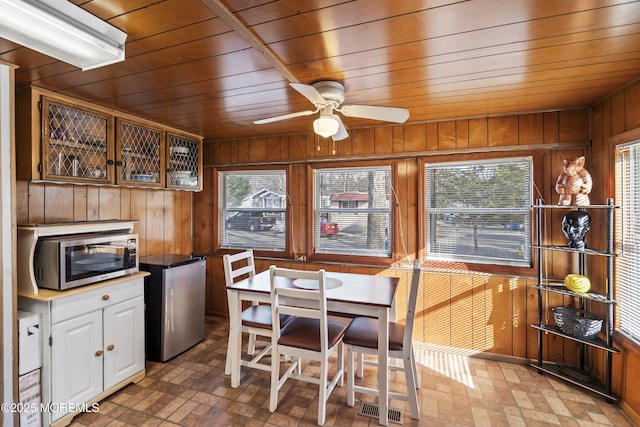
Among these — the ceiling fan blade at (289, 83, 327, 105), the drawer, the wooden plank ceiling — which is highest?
the wooden plank ceiling

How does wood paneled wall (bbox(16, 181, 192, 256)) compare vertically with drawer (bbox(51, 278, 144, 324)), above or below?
above

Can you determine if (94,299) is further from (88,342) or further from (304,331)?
(304,331)

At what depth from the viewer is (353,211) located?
3594 millimetres

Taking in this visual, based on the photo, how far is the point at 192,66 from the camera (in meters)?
1.97

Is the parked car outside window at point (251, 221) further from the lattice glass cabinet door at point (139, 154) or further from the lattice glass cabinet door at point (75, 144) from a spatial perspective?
the lattice glass cabinet door at point (75, 144)

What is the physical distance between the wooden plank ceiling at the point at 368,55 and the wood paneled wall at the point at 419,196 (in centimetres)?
26

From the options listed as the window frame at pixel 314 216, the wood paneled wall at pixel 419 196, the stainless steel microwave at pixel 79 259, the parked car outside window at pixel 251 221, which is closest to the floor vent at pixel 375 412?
the wood paneled wall at pixel 419 196

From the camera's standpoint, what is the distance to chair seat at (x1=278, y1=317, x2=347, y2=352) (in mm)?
2254

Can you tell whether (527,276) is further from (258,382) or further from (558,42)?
(258,382)

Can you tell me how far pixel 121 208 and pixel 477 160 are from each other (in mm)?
3570

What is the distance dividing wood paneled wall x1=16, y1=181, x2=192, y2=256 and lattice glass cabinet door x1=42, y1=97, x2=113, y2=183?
1.05ft

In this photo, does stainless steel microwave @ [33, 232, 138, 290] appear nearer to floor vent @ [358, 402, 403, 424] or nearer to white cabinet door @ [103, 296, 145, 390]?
white cabinet door @ [103, 296, 145, 390]

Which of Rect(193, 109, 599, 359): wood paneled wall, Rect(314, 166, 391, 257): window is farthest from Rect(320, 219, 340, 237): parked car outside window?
Rect(193, 109, 599, 359): wood paneled wall

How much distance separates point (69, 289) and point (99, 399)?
868 millimetres
